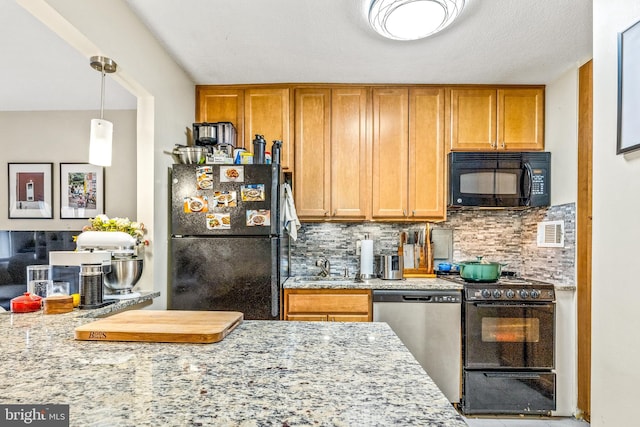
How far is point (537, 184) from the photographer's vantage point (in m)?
3.04

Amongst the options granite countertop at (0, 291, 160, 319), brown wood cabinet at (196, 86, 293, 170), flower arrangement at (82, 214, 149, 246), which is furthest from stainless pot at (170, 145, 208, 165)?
granite countertop at (0, 291, 160, 319)

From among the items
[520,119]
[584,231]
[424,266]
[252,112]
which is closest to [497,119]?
[520,119]

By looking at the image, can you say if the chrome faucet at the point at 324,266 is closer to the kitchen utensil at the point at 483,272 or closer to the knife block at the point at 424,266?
the knife block at the point at 424,266

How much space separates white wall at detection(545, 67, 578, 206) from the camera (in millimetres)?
2762

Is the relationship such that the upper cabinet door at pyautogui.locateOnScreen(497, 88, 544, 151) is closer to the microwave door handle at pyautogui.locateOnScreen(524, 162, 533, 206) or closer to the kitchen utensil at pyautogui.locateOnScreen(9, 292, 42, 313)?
the microwave door handle at pyautogui.locateOnScreen(524, 162, 533, 206)

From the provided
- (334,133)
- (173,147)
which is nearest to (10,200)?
(173,147)

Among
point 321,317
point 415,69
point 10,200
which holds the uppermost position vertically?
point 415,69

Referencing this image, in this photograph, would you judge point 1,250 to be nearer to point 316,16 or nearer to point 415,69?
point 316,16

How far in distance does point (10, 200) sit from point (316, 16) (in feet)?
12.0

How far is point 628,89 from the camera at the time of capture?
4.29 feet

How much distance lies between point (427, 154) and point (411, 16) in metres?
1.32

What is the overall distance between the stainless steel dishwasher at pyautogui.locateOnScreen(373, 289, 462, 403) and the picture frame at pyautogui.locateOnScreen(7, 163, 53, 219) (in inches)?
134

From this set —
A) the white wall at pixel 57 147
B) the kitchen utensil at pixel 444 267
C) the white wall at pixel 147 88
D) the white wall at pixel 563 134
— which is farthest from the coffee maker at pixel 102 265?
the white wall at pixel 563 134

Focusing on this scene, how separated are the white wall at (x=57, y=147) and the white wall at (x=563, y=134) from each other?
380cm
